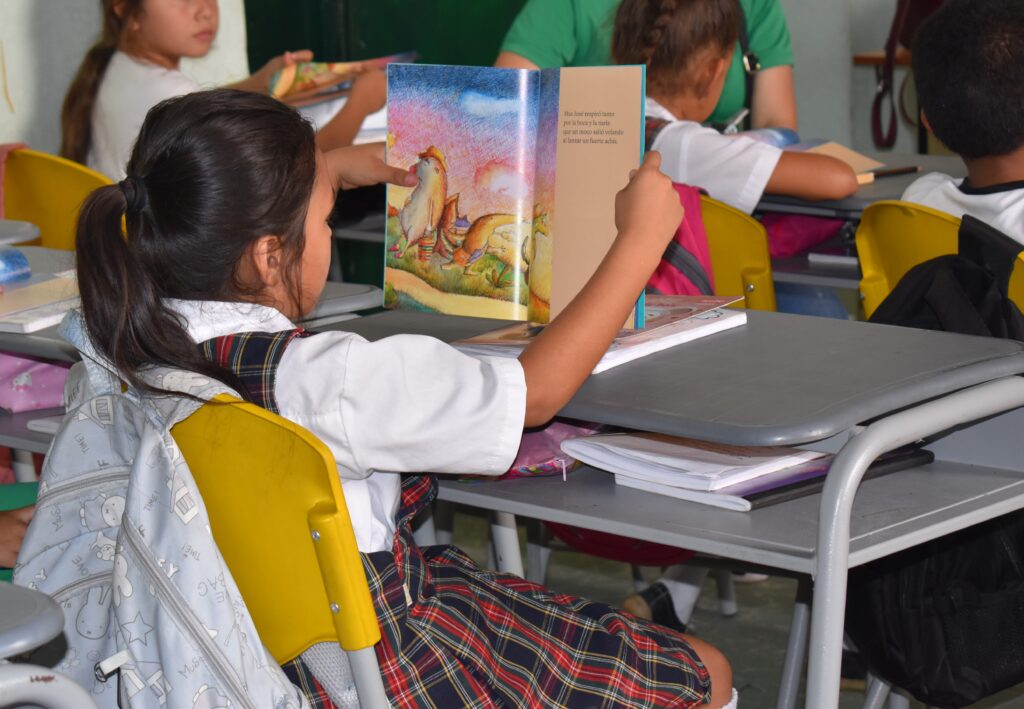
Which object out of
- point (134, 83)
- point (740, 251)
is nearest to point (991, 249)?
point (740, 251)

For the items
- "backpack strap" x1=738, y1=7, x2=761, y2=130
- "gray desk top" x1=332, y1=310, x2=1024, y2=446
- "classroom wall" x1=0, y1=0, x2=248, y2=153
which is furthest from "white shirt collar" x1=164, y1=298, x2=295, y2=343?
"classroom wall" x1=0, y1=0, x2=248, y2=153

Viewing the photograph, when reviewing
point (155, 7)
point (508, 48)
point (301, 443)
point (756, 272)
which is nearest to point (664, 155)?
point (756, 272)

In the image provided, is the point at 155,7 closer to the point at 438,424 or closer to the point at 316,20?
the point at 316,20

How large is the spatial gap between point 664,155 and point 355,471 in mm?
1473

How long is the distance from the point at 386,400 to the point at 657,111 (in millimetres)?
1559

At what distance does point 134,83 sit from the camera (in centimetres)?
294

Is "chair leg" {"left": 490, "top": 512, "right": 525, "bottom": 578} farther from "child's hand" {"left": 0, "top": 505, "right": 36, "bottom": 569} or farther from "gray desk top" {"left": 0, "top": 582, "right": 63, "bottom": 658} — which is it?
"gray desk top" {"left": 0, "top": 582, "right": 63, "bottom": 658}

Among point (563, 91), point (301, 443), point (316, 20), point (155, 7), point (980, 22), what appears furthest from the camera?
point (316, 20)

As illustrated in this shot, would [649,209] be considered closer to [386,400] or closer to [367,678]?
[386,400]

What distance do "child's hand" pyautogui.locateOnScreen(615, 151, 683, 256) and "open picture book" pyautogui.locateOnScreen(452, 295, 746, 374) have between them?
122mm

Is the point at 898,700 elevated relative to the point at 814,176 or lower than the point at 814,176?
lower

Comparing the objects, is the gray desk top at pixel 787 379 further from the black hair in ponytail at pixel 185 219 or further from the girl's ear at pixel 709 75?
the girl's ear at pixel 709 75

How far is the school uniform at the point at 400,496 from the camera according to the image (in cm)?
130

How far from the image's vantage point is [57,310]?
6.17ft
